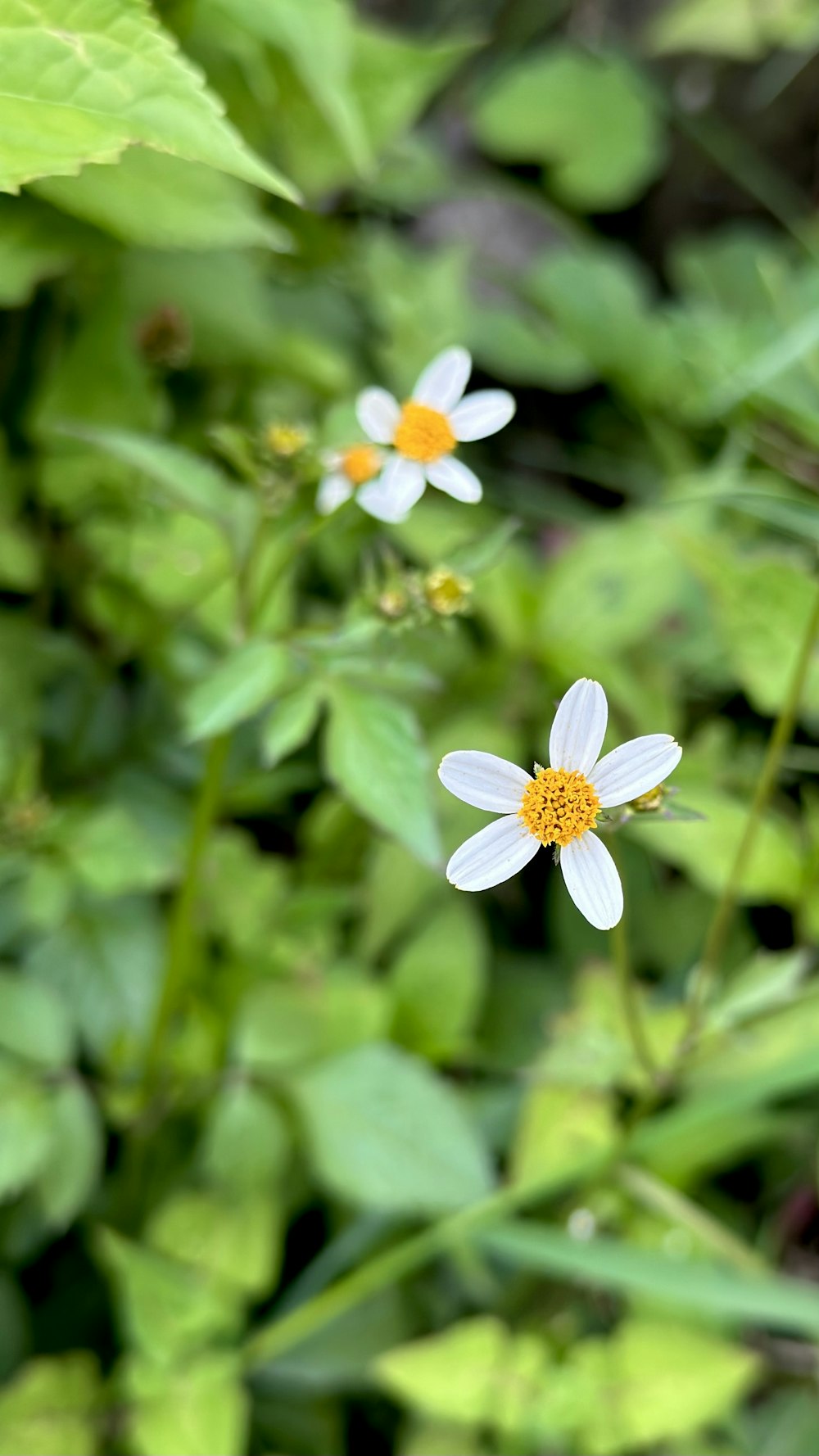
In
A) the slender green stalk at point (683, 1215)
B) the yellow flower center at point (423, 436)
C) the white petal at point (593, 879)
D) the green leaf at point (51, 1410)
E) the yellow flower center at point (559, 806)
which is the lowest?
the green leaf at point (51, 1410)

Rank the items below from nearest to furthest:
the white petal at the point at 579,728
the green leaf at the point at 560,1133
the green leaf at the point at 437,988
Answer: the white petal at the point at 579,728 < the green leaf at the point at 560,1133 < the green leaf at the point at 437,988

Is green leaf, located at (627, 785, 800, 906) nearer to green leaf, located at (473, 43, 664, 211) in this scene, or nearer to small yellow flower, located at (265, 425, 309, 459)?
small yellow flower, located at (265, 425, 309, 459)

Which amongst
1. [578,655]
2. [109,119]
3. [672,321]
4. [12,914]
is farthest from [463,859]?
[672,321]

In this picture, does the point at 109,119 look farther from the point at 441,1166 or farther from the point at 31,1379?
the point at 31,1379

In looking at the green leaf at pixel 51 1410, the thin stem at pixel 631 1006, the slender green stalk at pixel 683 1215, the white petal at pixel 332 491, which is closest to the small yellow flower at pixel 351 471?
the white petal at pixel 332 491

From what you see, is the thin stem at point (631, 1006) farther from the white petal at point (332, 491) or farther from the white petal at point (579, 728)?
the white petal at point (332, 491)

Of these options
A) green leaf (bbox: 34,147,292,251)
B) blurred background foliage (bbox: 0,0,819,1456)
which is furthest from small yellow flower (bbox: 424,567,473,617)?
green leaf (bbox: 34,147,292,251)
